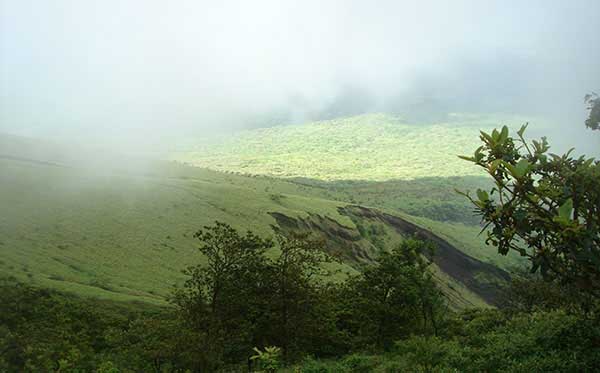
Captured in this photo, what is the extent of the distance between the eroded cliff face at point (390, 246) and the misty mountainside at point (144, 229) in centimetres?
19

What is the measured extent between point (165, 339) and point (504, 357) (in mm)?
12646

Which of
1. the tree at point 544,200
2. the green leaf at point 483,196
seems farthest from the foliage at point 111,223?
the tree at point 544,200

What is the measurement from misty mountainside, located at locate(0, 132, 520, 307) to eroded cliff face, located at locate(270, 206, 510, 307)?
19 centimetres

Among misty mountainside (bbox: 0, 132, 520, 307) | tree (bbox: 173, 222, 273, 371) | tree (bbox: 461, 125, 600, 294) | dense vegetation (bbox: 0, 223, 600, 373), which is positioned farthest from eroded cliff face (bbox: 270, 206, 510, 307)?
tree (bbox: 461, 125, 600, 294)

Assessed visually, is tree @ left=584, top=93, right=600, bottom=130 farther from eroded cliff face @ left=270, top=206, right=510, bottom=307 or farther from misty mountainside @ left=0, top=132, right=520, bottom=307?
eroded cliff face @ left=270, top=206, right=510, bottom=307

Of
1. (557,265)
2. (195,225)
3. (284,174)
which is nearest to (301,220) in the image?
(195,225)

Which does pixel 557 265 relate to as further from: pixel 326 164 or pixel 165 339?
pixel 326 164

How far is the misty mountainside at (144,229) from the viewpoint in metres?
29.7

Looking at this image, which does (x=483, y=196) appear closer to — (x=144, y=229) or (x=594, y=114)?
(x=594, y=114)

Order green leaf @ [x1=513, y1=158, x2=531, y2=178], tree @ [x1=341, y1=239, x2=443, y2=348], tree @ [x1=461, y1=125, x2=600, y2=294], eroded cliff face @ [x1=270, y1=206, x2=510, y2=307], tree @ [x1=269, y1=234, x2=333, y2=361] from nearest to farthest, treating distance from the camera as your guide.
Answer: green leaf @ [x1=513, y1=158, x2=531, y2=178] < tree @ [x1=461, y1=125, x2=600, y2=294] < tree @ [x1=269, y1=234, x2=333, y2=361] < tree @ [x1=341, y1=239, x2=443, y2=348] < eroded cliff face @ [x1=270, y1=206, x2=510, y2=307]

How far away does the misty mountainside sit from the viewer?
97.3 feet

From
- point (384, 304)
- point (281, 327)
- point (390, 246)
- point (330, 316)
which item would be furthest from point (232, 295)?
point (390, 246)

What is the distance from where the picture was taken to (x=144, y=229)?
39.9m

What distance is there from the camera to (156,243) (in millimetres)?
37781
